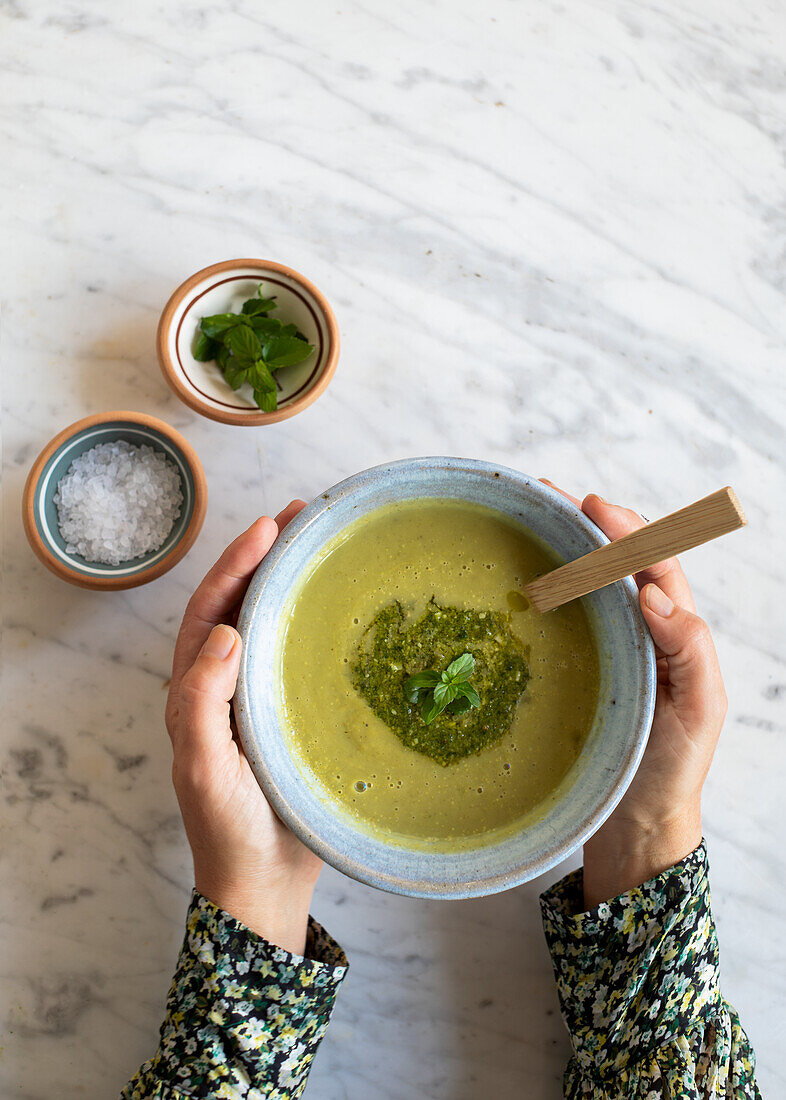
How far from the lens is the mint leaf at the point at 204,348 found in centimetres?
167

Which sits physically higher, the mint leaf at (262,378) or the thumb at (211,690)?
the mint leaf at (262,378)

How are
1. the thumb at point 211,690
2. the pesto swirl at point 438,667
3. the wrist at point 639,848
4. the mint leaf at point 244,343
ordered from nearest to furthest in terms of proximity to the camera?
the thumb at point 211,690, the pesto swirl at point 438,667, the wrist at point 639,848, the mint leaf at point 244,343

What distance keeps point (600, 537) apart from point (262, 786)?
61 centimetres

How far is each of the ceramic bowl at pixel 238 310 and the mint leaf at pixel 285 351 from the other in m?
0.03

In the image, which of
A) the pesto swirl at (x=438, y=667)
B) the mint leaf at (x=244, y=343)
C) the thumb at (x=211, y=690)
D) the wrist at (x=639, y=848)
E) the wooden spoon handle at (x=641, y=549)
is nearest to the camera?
the wooden spoon handle at (x=641, y=549)

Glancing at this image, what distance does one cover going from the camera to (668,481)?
180 cm

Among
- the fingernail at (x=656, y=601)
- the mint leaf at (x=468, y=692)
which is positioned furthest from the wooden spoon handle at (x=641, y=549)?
the mint leaf at (x=468, y=692)

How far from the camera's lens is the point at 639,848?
152 centimetres

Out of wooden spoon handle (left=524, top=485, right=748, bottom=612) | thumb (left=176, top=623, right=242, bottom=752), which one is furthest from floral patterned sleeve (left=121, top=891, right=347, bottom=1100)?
wooden spoon handle (left=524, top=485, right=748, bottom=612)

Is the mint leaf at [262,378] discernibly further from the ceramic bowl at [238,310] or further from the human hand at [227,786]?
the human hand at [227,786]

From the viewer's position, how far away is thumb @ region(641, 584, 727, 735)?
A: 52.6 inches

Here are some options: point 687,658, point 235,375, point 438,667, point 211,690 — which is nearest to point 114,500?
point 235,375

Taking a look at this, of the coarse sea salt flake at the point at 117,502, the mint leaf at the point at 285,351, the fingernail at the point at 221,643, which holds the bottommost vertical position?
the coarse sea salt flake at the point at 117,502

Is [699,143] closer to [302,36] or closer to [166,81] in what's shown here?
[302,36]
